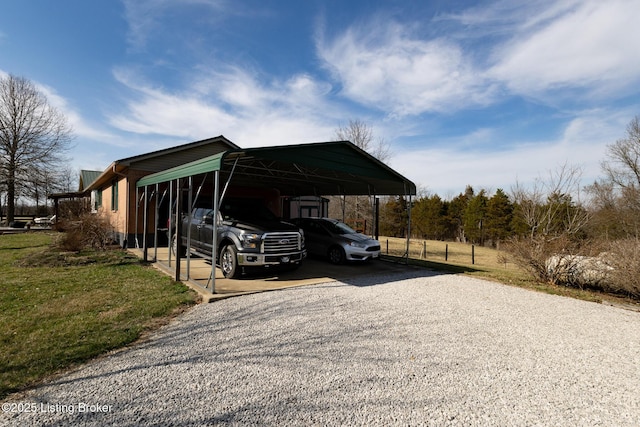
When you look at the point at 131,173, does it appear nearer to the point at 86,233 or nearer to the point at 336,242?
the point at 86,233

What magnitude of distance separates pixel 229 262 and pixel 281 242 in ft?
4.47

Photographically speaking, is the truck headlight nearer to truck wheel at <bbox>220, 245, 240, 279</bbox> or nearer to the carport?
truck wheel at <bbox>220, 245, 240, 279</bbox>

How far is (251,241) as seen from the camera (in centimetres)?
746

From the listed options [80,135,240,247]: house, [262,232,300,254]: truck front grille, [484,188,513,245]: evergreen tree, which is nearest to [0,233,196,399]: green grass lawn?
[262,232,300,254]: truck front grille

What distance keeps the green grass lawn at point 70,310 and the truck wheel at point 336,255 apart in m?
5.01

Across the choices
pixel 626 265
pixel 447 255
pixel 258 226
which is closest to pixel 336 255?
pixel 258 226

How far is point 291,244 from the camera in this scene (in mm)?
8070

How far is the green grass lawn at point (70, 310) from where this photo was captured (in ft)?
11.7

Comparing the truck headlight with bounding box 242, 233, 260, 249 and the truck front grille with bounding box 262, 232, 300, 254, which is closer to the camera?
the truck headlight with bounding box 242, 233, 260, 249

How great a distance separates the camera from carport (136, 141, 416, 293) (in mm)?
6967

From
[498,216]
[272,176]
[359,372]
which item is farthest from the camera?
[498,216]

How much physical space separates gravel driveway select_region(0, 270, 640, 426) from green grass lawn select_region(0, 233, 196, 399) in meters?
Answer: 0.40

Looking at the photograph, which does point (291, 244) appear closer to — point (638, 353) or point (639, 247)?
point (638, 353)

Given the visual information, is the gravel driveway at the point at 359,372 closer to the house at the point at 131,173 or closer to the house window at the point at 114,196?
the house at the point at 131,173
